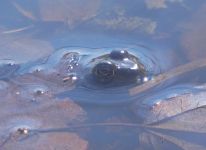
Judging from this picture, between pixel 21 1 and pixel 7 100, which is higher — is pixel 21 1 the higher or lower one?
the higher one

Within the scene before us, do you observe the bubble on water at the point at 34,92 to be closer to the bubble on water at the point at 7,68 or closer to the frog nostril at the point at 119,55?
the bubble on water at the point at 7,68

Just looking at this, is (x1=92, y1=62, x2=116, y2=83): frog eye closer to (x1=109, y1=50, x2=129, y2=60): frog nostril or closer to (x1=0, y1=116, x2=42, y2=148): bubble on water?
(x1=109, y1=50, x2=129, y2=60): frog nostril

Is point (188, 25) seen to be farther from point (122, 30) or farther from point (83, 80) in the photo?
point (83, 80)

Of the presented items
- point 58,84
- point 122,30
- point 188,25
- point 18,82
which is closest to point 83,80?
point 58,84

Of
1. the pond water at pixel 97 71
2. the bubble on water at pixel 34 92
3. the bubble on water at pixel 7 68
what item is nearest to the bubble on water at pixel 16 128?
the pond water at pixel 97 71

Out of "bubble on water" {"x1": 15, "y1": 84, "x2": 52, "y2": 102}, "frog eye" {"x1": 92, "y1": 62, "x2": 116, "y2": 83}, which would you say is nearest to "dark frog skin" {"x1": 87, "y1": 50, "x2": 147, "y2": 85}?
"frog eye" {"x1": 92, "y1": 62, "x2": 116, "y2": 83}

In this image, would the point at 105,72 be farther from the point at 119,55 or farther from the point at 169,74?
the point at 169,74

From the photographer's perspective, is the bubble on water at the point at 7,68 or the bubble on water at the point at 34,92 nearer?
the bubble on water at the point at 34,92

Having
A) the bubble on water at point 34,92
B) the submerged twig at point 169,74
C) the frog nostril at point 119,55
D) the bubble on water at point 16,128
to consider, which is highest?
the frog nostril at point 119,55

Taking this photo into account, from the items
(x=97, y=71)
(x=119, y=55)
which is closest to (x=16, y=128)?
(x=97, y=71)
